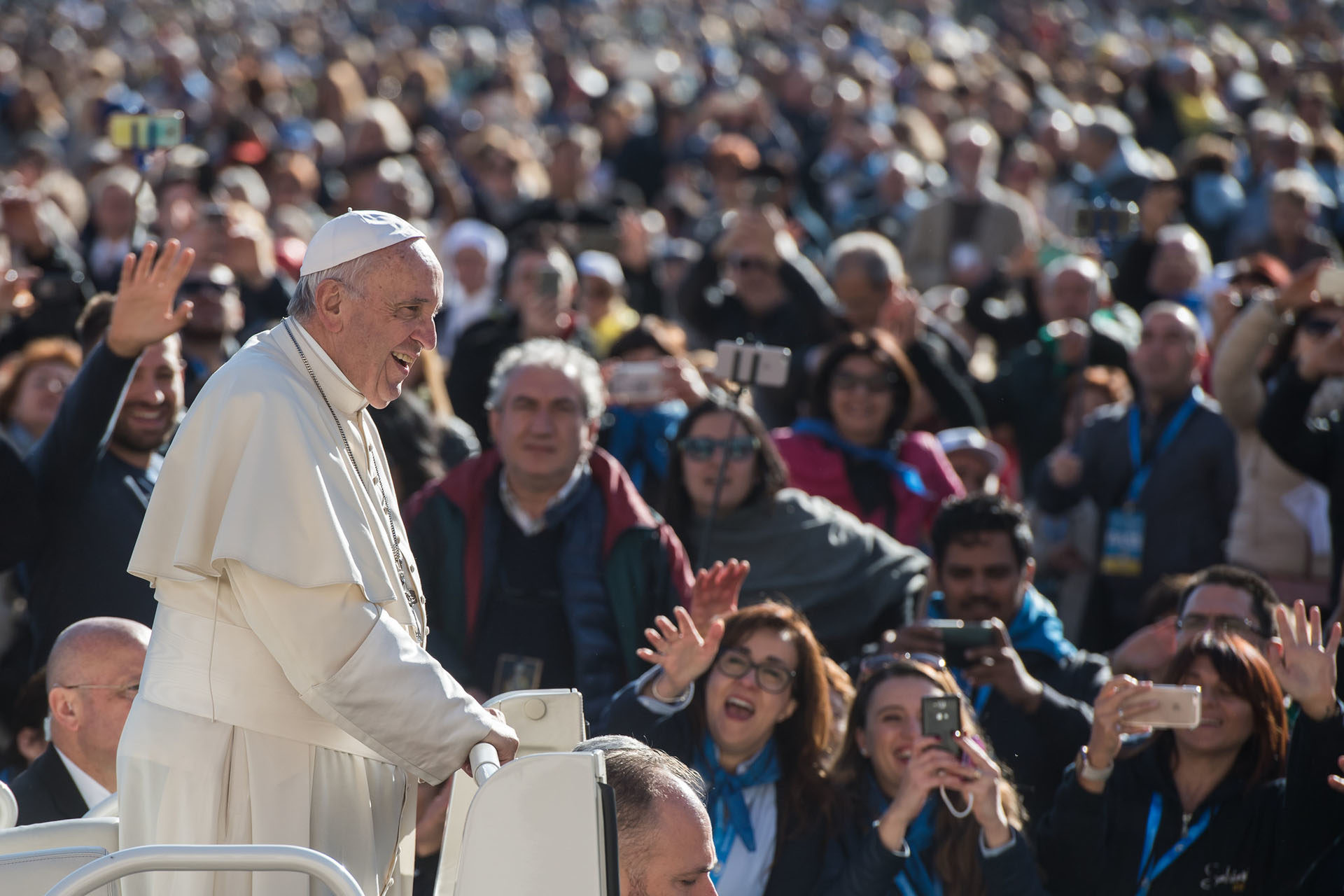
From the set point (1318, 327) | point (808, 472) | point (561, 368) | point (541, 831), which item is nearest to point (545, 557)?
point (561, 368)

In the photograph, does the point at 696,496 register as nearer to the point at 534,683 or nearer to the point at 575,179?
the point at 534,683

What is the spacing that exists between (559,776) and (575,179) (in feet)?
27.8

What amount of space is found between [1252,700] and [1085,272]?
3.99 m

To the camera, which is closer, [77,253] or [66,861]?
[66,861]

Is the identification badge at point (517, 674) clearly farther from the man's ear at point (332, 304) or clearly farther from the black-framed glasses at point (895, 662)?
the man's ear at point (332, 304)

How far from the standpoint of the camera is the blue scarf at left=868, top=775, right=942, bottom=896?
15.0ft

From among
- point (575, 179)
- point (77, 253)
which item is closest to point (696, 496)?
point (575, 179)

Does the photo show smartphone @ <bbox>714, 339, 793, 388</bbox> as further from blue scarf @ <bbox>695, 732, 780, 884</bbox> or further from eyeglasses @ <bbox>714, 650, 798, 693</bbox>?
blue scarf @ <bbox>695, 732, 780, 884</bbox>

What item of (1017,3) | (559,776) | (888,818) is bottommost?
(888,818)

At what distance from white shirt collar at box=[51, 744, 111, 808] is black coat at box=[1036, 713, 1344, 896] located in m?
2.38

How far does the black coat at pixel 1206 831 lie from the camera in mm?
4504

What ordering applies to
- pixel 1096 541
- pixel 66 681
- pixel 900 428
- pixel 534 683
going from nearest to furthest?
pixel 66 681 < pixel 534 683 < pixel 900 428 < pixel 1096 541

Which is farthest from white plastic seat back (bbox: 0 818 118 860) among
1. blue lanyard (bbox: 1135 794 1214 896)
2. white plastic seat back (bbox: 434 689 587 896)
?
blue lanyard (bbox: 1135 794 1214 896)

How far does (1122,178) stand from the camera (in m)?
10.9
